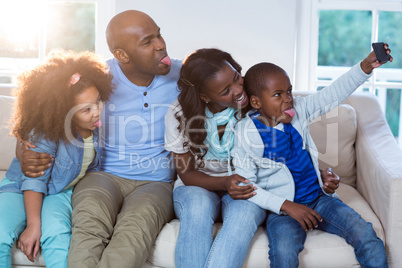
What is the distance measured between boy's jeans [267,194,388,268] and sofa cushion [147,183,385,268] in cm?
3

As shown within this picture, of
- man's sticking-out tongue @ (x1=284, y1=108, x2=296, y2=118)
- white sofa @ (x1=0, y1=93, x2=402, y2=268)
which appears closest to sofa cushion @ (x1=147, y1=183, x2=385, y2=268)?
white sofa @ (x1=0, y1=93, x2=402, y2=268)

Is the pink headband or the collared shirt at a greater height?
the pink headband

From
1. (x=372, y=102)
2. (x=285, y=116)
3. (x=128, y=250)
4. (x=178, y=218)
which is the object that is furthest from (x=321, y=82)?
(x=128, y=250)

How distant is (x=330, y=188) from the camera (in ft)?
5.53

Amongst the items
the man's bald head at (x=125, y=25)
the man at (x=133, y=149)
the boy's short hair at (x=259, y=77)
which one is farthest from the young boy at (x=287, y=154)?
the man's bald head at (x=125, y=25)

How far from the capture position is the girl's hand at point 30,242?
5.12 ft

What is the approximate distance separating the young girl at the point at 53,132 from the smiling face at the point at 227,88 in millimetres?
399

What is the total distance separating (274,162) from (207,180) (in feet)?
0.78

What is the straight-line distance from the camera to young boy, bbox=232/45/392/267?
1584 mm

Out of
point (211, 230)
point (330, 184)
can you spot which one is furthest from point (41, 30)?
point (330, 184)

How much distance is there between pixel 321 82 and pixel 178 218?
1.53 metres

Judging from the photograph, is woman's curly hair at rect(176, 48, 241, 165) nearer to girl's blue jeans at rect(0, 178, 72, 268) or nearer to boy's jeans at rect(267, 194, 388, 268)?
→ boy's jeans at rect(267, 194, 388, 268)

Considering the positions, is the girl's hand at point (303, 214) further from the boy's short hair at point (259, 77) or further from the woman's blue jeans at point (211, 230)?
the boy's short hair at point (259, 77)

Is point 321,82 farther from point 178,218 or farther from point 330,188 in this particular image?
point 178,218
